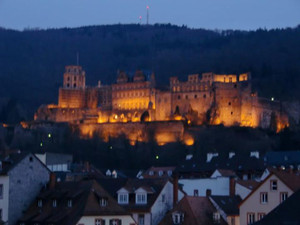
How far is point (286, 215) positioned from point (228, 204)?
20.8 meters

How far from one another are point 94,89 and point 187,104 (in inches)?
1293

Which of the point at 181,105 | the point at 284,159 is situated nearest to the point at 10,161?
the point at 284,159

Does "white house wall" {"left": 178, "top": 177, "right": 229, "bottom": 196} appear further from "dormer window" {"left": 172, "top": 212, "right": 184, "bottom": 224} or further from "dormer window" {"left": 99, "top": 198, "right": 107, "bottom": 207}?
"dormer window" {"left": 99, "top": 198, "right": 107, "bottom": 207}

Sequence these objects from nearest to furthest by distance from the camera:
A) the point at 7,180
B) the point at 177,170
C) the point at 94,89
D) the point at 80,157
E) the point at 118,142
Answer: the point at 7,180, the point at 177,170, the point at 80,157, the point at 118,142, the point at 94,89

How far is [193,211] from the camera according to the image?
55312mm

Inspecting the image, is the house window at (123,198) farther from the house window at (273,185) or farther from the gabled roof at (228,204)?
the house window at (273,185)

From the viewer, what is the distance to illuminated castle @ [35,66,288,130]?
511ft

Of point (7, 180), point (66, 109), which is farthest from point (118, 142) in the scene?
point (7, 180)

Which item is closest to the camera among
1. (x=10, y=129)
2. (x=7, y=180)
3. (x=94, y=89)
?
(x=7, y=180)

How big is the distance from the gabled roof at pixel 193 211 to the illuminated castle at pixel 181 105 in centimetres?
9850

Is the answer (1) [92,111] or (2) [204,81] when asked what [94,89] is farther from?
(2) [204,81]

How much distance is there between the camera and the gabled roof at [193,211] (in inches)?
2162

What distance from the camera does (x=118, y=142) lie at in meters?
156

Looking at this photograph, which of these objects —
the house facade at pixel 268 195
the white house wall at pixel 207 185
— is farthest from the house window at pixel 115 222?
the white house wall at pixel 207 185
